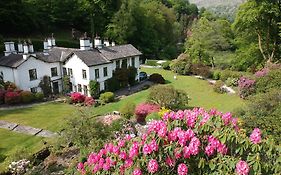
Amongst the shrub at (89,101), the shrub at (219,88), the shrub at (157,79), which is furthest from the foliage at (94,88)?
the shrub at (219,88)

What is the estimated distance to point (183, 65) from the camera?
51906mm

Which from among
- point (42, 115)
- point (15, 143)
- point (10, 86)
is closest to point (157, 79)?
point (42, 115)

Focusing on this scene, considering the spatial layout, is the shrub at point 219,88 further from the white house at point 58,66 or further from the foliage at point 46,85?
the foliage at point 46,85

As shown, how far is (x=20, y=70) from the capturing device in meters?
34.3

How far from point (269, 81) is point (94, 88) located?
1851 centimetres

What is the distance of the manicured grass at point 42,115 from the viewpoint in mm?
27234

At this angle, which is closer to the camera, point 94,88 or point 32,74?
point 32,74

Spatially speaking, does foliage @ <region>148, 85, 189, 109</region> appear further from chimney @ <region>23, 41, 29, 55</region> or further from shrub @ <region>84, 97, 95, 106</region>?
chimney @ <region>23, 41, 29, 55</region>

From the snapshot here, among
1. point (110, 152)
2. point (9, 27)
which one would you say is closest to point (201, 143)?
point (110, 152)

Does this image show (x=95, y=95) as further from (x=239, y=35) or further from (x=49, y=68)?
(x=239, y=35)

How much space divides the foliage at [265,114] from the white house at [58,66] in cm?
2040

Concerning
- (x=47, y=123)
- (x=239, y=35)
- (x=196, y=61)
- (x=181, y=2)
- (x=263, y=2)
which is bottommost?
(x=47, y=123)

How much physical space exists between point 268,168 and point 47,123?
77.8 feet

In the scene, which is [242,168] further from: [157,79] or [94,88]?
[157,79]
